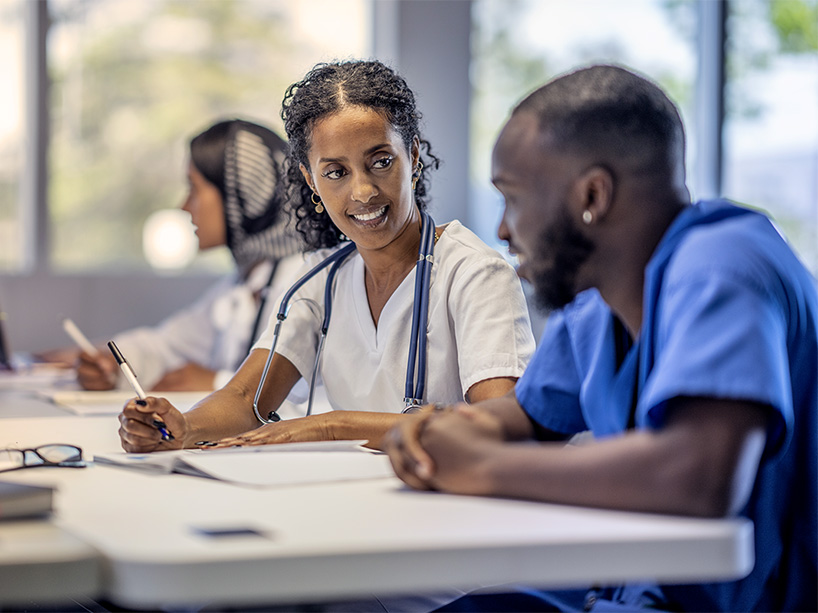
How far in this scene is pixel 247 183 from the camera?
9.32 feet

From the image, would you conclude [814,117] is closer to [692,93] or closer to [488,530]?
[692,93]

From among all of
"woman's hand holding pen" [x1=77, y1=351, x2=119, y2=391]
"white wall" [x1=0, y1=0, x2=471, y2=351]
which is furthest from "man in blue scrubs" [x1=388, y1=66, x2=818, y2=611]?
"white wall" [x1=0, y1=0, x2=471, y2=351]

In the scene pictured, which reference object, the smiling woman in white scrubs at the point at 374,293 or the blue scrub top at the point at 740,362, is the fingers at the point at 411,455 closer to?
the blue scrub top at the point at 740,362

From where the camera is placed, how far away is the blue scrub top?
2.72ft

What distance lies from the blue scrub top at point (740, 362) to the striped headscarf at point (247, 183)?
1824mm

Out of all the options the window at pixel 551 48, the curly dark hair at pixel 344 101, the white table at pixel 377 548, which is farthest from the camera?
the window at pixel 551 48

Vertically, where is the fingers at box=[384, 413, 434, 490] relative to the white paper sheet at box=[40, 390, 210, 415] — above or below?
above

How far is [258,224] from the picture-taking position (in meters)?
2.85

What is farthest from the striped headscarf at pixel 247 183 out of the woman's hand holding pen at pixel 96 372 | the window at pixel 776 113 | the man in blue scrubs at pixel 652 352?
the window at pixel 776 113

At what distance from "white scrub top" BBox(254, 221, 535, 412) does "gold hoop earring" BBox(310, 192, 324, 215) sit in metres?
0.12

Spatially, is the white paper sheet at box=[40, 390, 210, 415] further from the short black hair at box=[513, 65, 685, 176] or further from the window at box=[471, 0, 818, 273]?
the window at box=[471, 0, 818, 273]

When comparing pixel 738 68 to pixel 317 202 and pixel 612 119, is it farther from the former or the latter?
pixel 612 119

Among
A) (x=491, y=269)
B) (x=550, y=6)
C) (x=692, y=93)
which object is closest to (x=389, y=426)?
(x=491, y=269)

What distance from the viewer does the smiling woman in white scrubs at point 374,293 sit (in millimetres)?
1584
